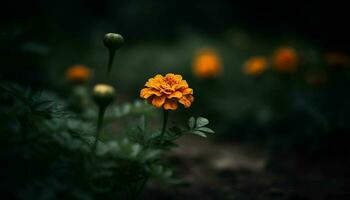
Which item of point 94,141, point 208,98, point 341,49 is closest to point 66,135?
point 94,141

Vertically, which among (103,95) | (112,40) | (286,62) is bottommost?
(103,95)

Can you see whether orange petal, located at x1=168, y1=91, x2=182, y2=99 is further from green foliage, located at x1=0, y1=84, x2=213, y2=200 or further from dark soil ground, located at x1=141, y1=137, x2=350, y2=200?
dark soil ground, located at x1=141, y1=137, x2=350, y2=200

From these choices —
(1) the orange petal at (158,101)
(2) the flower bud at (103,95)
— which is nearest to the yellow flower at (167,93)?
(1) the orange petal at (158,101)

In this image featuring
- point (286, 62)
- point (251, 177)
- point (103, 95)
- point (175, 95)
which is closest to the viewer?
point (103, 95)

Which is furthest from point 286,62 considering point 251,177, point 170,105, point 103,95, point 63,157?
point 63,157

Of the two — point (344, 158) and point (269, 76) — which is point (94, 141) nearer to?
point (344, 158)

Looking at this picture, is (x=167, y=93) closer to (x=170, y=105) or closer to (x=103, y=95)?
(x=170, y=105)
